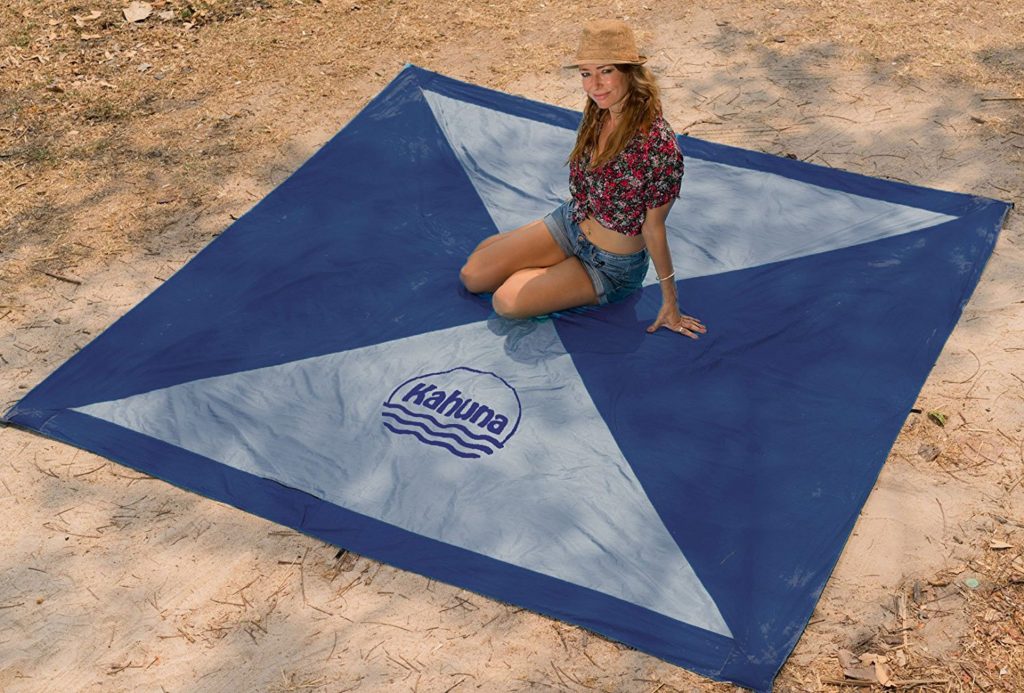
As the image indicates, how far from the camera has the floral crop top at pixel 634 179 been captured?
218 inches

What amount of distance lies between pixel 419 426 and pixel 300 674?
1.42 m

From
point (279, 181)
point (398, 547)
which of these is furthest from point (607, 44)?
point (279, 181)

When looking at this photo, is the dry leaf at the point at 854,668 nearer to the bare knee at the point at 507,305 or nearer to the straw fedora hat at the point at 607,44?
the bare knee at the point at 507,305

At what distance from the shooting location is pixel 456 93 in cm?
801

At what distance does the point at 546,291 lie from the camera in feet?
19.8

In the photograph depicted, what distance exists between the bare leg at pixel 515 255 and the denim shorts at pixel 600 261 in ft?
0.19

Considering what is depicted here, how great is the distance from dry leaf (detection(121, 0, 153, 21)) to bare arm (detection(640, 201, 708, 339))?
558 centimetres

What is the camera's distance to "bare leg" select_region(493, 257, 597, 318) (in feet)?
19.9

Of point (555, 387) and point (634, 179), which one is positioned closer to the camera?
point (634, 179)

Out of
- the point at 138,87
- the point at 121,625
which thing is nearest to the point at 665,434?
the point at 121,625

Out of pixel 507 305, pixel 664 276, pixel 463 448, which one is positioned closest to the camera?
pixel 463 448

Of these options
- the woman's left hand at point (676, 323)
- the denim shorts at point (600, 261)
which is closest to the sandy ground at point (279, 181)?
the woman's left hand at point (676, 323)

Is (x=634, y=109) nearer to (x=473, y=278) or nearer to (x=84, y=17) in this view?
(x=473, y=278)

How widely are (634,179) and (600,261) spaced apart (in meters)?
0.55
